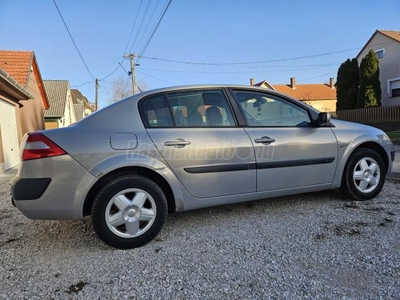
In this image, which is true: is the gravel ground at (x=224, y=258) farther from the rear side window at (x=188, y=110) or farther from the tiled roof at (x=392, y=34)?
the tiled roof at (x=392, y=34)

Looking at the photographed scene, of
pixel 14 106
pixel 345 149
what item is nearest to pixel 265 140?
pixel 345 149

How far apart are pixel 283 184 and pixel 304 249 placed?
0.90 m

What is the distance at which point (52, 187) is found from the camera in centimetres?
260

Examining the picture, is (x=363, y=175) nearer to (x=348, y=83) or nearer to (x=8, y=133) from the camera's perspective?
(x=8, y=133)

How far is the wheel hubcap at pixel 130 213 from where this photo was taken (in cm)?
271

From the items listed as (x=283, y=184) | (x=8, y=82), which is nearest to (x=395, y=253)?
(x=283, y=184)

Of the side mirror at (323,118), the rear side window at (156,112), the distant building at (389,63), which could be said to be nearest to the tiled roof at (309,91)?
the distant building at (389,63)

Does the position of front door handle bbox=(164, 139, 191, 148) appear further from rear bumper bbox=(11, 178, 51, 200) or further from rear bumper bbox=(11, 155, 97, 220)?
rear bumper bbox=(11, 178, 51, 200)

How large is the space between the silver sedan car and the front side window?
0.01 m

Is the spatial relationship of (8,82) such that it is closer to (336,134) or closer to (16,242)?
(16,242)

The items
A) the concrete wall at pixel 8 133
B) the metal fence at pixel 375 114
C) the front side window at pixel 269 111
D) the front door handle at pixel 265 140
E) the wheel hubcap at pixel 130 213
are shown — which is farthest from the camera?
the metal fence at pixel 375 114

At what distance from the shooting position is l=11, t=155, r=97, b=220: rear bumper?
258 centimetres

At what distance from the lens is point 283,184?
3420mm

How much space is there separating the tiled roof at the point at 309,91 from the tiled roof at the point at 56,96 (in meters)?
28.2
